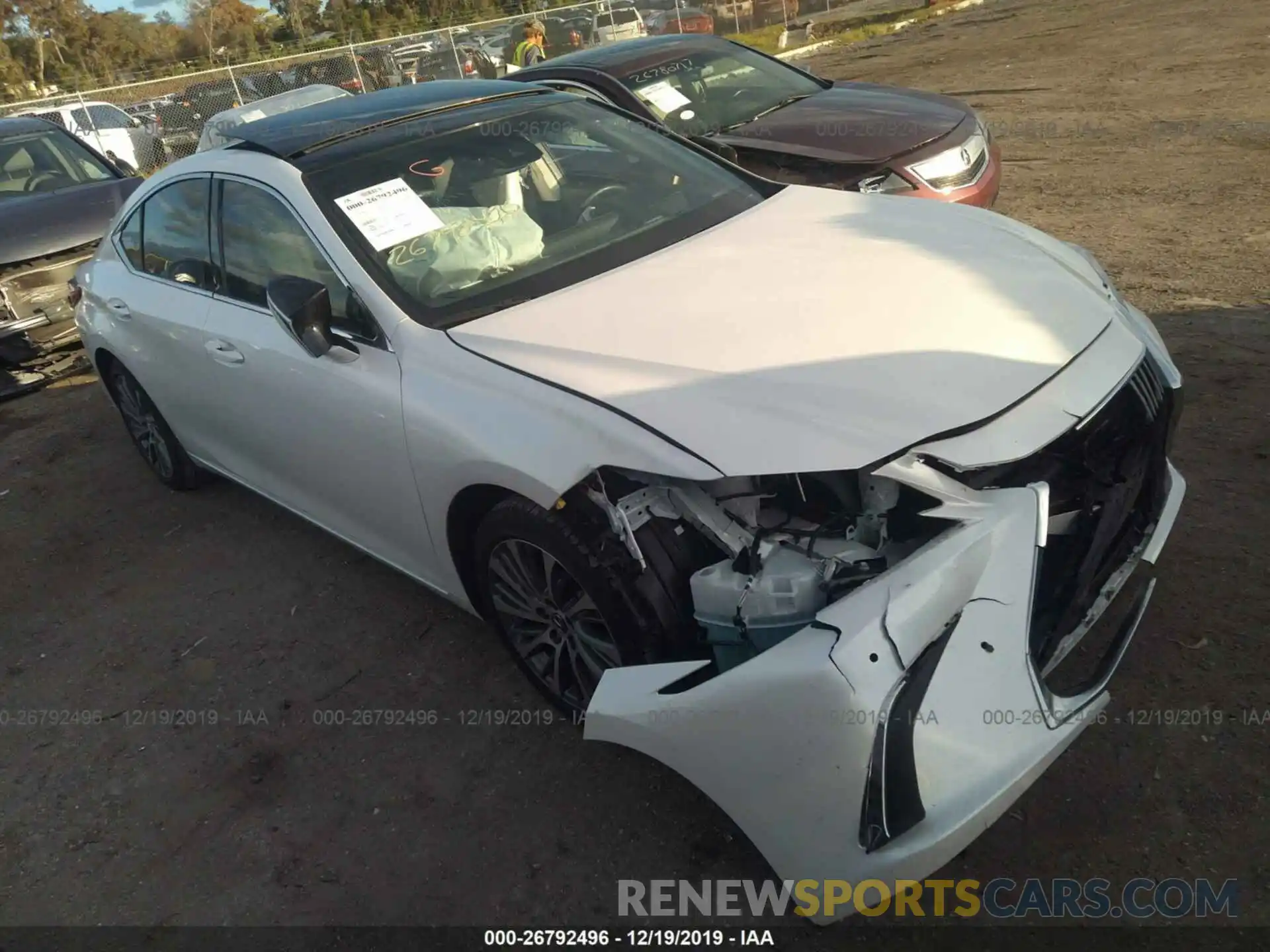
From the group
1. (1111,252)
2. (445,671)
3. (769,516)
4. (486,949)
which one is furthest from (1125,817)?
(1111,252)

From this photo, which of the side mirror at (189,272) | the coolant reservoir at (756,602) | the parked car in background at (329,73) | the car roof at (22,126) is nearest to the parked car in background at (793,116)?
the side mirror at (189,272)

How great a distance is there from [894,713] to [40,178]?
835 centimetres

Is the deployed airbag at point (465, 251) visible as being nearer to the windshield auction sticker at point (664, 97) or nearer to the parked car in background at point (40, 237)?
the windshield auction sticker at point (664, 97)

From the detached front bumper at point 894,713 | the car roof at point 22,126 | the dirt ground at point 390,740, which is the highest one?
the car roof at point 22,126

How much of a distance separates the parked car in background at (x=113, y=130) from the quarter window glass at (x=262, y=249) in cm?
1371

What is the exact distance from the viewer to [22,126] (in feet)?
26.8

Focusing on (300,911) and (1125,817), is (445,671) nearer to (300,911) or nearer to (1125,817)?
(300,911)

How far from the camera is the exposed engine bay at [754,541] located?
2.30 m

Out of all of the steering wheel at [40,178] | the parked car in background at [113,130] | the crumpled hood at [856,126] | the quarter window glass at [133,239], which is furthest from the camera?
the parked car in background at [113,130]

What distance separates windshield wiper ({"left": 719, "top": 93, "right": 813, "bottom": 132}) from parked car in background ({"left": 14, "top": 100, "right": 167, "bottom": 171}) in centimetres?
1258

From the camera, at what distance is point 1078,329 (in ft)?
8.87

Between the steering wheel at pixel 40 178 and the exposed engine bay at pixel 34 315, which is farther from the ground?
the steering wheel at pixel 40 178

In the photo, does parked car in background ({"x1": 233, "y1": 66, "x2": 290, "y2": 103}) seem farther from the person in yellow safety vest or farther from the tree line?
the tree line

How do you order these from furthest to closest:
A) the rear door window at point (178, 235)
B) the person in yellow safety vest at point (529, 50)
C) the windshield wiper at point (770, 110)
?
the person in yellow safety vest at point (529, 50) < the windshield wiper at point (770, 110) < the rear door window at point (178, 235)
